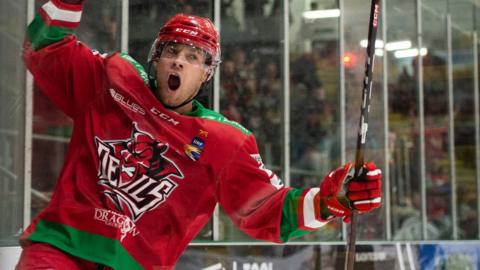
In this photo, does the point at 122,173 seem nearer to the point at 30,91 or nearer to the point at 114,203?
the point at 114,203

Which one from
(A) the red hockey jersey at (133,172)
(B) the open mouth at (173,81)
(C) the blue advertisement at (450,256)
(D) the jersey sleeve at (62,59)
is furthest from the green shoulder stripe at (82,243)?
(C) the blue advertisement at (450,256)

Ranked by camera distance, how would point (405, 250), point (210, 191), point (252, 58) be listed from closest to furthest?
point (210, 191) → point (252, 58) → point (405, 250)

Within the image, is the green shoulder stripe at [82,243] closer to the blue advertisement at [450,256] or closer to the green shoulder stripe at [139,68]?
the green shoulder stripe at [139,68]

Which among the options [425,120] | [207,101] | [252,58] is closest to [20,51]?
[207,101]

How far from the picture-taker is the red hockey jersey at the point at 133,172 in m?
2.21

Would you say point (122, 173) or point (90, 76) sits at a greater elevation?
point (90, 76)

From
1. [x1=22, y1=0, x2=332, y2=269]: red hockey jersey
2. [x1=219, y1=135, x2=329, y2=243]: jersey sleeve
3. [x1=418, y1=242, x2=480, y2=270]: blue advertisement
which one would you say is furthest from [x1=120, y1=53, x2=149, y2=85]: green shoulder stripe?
[x1=418, y1=242, x2=480, y2=270]: blue advertisement

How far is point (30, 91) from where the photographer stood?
2348mm

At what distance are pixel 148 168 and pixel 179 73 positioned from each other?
0.87 feet

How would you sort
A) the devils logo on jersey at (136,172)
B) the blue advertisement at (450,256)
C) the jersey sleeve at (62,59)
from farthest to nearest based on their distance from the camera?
the blue advertisement at (450,256)
the devils logo on jersey at (136,172)
the jersey sleeve at (62,59)

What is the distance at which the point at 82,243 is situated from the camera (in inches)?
87.0

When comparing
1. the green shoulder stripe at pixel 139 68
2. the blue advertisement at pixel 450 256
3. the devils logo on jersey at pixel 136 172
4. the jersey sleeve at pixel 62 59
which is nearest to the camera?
the jersey sleeve at pixel 62 59

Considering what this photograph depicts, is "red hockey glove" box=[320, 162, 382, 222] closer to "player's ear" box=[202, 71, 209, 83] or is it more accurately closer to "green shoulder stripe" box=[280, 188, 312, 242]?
"green shoulder stripe" box=[280, 188, 312, 242]

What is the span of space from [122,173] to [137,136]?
110mm
